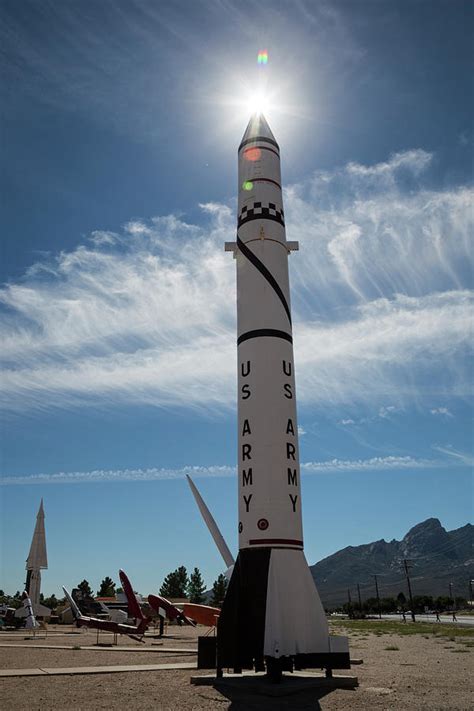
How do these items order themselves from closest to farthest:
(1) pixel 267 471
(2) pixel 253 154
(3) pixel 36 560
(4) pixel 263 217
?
(1) pixel 267 471 < (4) pixel 263 217 < (2) pixel 253 154 < (3) pixel 36 560

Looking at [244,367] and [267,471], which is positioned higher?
[244,367]

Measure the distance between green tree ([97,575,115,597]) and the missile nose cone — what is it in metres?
94.5

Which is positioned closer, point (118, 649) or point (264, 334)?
point (264, 334)

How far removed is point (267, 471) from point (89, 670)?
7931mm

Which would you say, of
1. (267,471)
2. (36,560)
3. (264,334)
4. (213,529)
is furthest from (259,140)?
(36,560)

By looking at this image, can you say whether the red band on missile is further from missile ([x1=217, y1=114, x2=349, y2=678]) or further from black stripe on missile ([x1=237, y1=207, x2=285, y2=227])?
black stripe on missile ([x1=237, y1=207, x2=285, y2=227])

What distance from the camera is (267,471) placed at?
16875 mm

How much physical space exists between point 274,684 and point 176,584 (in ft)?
334

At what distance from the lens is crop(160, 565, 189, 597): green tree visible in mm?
107812

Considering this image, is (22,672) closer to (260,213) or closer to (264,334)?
(264,334)

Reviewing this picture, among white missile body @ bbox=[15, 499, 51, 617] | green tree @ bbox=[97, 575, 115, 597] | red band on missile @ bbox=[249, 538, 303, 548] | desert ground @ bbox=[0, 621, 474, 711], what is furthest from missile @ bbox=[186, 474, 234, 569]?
green tree @ bbox=[97, 575, 115, 597]

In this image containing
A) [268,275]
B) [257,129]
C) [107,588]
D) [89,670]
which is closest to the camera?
[89,670]

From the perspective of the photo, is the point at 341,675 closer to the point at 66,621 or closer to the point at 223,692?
the point at 223,692

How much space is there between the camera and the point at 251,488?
667 inches
